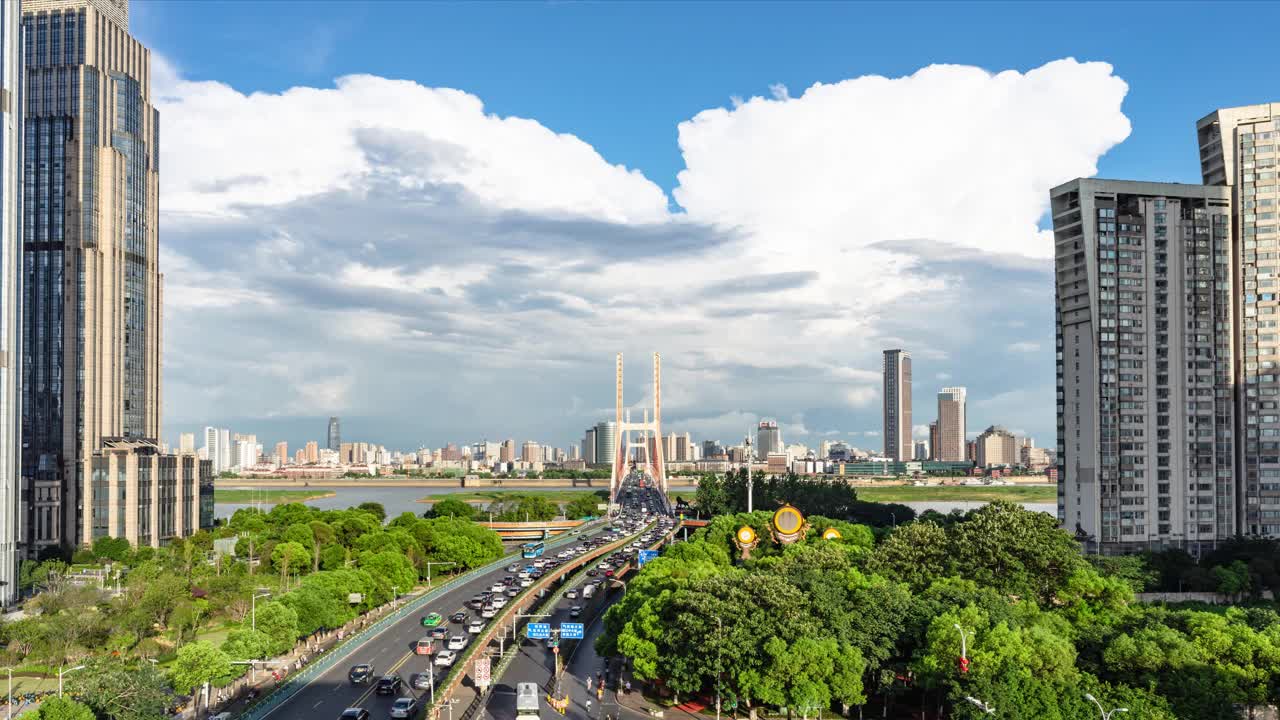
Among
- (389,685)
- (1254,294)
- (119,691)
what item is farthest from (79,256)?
(1254,294)

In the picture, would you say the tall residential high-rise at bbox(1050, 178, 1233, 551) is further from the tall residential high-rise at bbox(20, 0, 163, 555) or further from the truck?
the tall residential high-rise at bbox(20, 0, 163, 555)

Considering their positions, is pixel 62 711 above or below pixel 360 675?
above

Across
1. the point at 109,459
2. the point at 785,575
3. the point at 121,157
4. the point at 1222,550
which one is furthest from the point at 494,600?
the point at 121,157

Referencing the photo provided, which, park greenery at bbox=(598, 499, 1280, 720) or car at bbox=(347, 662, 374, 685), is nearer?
park greenery at bbox=(598, 499, 1280, 720)

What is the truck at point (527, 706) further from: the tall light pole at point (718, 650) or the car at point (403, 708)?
the tall light pole at point (718, 650)

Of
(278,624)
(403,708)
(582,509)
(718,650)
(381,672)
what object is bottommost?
(582,509)

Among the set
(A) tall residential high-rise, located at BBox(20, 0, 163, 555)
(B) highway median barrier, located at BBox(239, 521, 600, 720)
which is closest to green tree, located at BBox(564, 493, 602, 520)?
(A) tall residential high-rise, located at BBox(20, 0, 163, 555)

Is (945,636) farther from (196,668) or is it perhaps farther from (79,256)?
(79,256)
